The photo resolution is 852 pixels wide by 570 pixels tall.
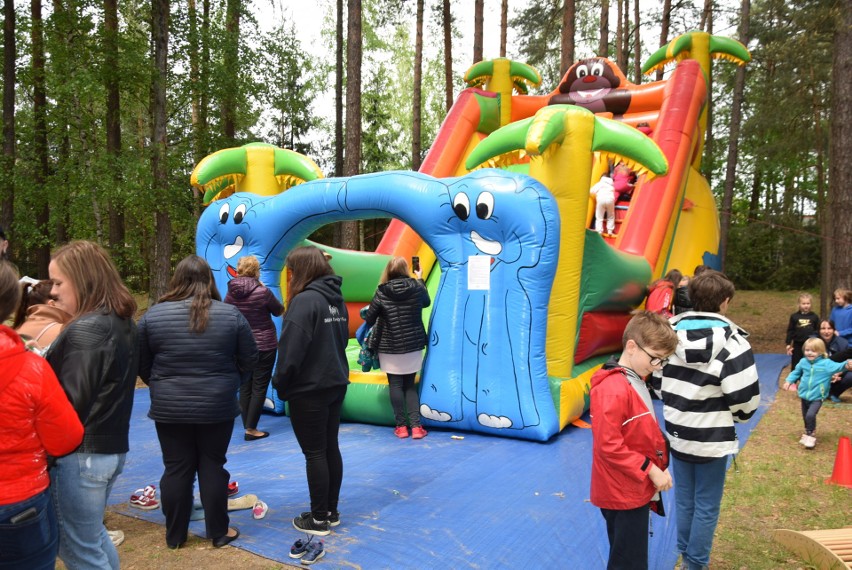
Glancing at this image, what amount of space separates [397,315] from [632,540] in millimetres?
2683

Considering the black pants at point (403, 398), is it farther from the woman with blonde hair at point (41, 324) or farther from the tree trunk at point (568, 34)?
the tree trunk at point (568, 34)

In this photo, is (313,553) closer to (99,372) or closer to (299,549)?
(299,549)

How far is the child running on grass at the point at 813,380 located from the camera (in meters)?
4.45

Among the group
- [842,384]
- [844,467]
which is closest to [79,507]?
[844,467]

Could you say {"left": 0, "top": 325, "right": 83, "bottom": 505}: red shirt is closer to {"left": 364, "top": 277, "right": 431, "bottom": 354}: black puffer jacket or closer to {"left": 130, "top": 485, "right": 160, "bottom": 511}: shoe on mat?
{"left": 130, "top": 485, "right": 160, "bottom": 511}: shoe on mat

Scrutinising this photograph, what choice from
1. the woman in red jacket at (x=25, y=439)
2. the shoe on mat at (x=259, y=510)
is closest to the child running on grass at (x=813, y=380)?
the shoe on mat at (x=259, y=510)

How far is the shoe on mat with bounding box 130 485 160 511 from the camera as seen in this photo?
10.6 feet

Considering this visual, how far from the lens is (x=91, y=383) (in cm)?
206

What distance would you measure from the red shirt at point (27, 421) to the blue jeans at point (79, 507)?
36 cm

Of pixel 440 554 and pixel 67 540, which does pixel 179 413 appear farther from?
pixel 440 554

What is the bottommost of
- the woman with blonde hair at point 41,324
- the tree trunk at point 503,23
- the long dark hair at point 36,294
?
the woman with blonde hair at point 41,324

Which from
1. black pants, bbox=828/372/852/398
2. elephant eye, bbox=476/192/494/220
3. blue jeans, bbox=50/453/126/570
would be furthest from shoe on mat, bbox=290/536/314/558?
black pants, bbox=828/372/852/398

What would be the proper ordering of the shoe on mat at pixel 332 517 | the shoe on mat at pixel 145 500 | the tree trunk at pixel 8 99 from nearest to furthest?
the shoe on mat at pixel 332 517 → the shoe on mat at pixel 145 500 → the tree trunk at pixel 8 99

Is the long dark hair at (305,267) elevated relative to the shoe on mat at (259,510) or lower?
elevated
